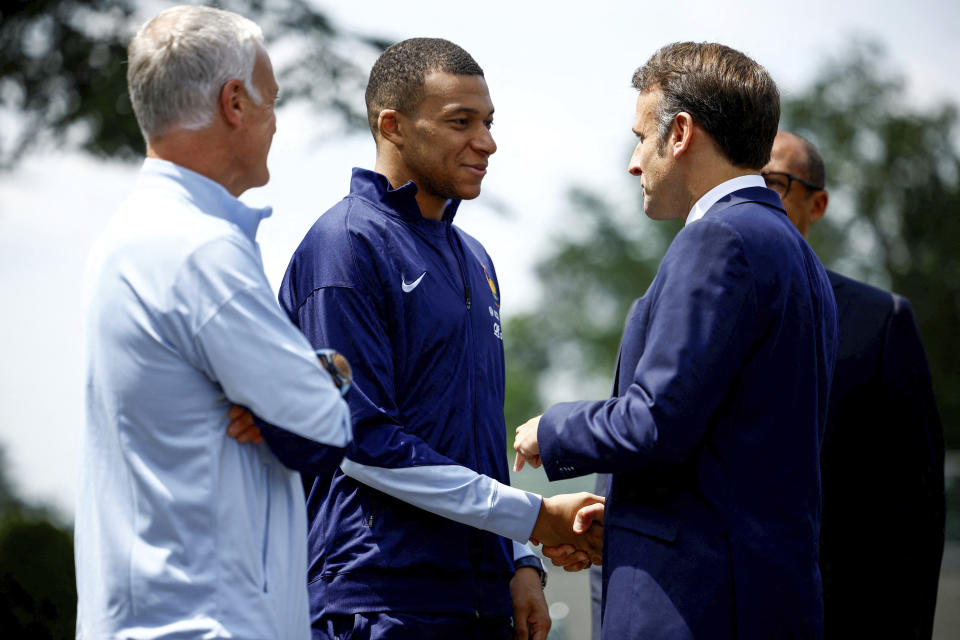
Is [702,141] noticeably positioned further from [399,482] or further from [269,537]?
[269,537]

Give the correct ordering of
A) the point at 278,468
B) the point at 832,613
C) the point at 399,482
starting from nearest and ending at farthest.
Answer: the point at 278,468
the point at 399,482
the point at 832,613

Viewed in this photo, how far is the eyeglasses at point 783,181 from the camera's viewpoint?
439 centimetres

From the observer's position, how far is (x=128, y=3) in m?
7.52

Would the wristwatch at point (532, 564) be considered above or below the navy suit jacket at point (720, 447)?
below

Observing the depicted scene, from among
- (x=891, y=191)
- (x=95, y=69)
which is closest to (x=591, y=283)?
(x=891, y=191)

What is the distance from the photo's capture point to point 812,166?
174 inches

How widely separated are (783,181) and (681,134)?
1664 millimetres

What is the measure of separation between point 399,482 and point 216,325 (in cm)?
91

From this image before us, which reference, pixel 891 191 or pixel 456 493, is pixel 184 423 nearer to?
pixel 456 493

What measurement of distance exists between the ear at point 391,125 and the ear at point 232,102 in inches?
40.8

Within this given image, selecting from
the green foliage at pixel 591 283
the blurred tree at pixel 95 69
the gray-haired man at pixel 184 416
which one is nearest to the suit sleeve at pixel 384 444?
the gray-haired man at pixel 184 416

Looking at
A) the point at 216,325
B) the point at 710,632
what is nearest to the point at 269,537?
the point at 216,325

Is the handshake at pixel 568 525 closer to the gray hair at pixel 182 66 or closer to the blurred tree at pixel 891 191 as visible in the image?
the gray hair at pixel 182 66

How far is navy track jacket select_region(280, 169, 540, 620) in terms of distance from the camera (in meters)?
2.86
